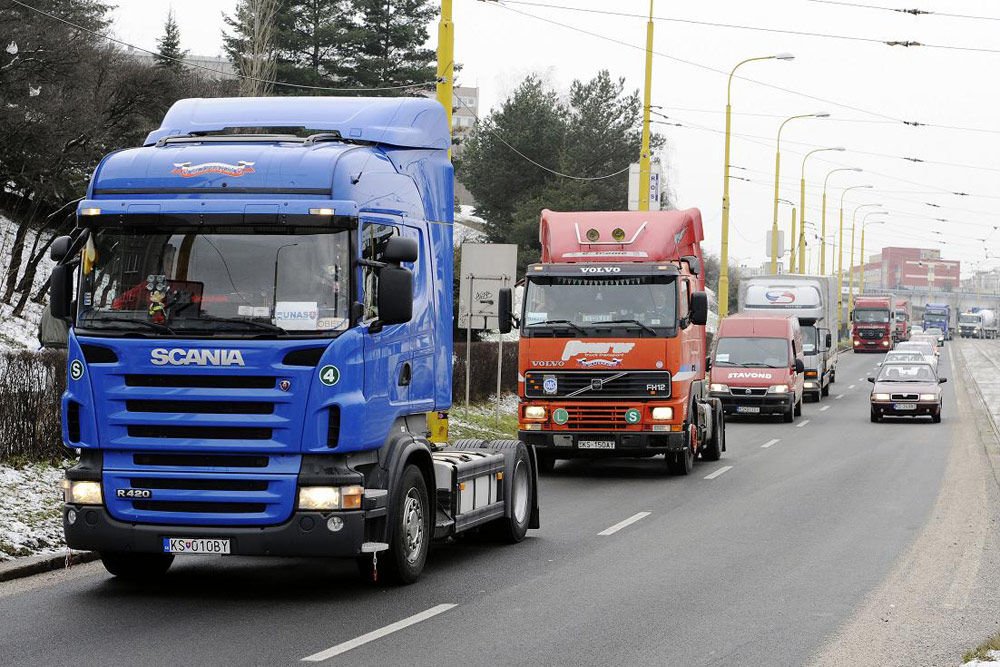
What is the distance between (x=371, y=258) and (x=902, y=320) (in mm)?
100958

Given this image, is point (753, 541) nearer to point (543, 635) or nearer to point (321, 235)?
point (543, 635)

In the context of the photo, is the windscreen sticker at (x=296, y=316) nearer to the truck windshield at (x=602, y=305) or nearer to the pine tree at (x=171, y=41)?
the truck windshield at (x=602, y=305)

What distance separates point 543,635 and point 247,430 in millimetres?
2356

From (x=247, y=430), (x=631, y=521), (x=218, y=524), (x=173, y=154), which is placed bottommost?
(x=631, y=521)

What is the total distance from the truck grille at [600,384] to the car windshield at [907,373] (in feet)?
57.8

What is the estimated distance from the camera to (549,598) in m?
9.93

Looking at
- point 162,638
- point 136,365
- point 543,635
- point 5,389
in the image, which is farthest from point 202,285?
point 5,389

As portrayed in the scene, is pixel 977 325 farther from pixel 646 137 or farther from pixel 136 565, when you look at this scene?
pixel 136 565

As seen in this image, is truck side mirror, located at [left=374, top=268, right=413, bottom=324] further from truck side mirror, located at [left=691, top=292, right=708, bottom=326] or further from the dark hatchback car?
the dark hatchback car

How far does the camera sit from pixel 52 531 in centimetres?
1211

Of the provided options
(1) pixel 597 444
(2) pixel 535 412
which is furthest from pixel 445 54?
(1) pixel 597 444

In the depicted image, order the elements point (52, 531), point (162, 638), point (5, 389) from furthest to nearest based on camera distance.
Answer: point (5, 389) < point (52, 531) < point (162, 638)

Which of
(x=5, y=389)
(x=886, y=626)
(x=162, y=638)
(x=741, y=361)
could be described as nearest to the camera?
A: (x=162, y=638)

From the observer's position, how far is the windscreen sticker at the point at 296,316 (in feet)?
29.9
